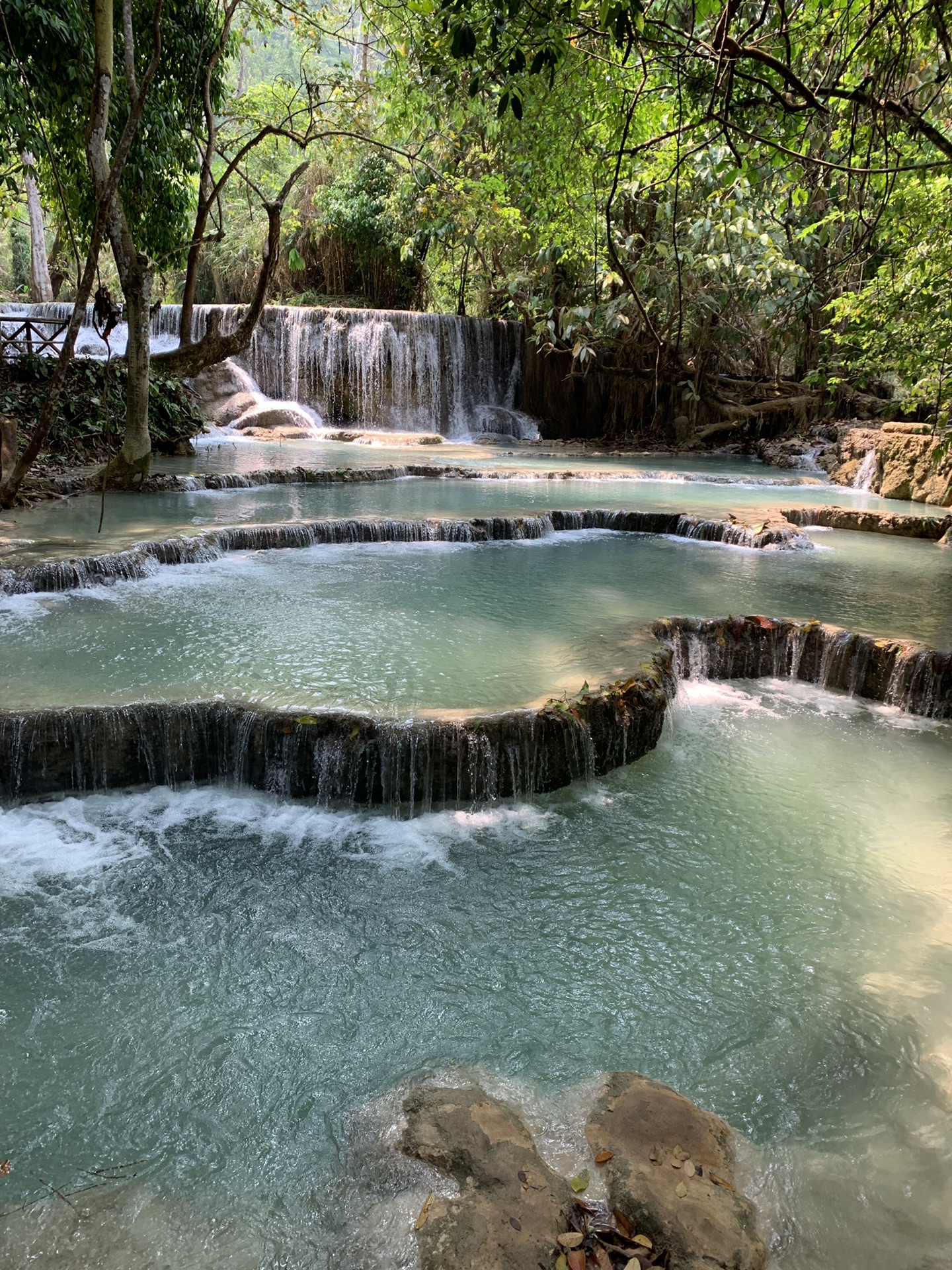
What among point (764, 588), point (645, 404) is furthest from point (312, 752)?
point (645, 404)

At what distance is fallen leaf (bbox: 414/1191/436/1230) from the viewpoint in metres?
2.21

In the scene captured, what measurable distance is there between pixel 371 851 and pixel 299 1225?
1.86 m

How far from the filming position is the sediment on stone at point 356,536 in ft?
21.9

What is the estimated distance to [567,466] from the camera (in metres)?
14.9

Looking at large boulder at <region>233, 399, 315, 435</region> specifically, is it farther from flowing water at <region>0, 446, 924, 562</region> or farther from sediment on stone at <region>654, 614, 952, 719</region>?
sediment on stone at <region>654, 614, 952, 719</region>

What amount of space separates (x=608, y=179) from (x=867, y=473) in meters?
6.02

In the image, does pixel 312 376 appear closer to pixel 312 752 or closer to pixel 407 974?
pixel 312 752

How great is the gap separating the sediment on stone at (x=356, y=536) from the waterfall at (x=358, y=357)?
10.5 m

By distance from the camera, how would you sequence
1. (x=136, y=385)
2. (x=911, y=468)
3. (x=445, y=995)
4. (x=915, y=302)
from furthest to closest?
(x=911, y=468) < (x=136, y=385) < (x=915, y=302) < (x=445, y=995)

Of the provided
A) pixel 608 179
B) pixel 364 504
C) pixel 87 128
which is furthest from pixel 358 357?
pixel 87 128

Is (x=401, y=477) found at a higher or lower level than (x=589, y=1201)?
higher

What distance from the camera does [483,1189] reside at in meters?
2.29

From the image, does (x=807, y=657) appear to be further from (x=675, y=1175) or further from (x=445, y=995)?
(x=675, y=1175)

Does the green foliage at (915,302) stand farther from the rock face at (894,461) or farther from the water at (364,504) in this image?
the water at (364,504)
